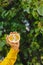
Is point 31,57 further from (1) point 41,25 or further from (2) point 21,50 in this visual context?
(1) point 41,25

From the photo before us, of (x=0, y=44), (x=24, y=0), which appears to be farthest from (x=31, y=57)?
(x=24, y=0)

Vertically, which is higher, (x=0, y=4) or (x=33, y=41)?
(x=0, y=4)

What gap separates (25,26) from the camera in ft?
9.14

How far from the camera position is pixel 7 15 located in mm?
2756

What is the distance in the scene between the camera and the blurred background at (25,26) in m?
2.65

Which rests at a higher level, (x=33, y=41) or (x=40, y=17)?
(x=40, y=17)

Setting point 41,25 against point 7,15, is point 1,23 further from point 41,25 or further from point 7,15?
point 41,25

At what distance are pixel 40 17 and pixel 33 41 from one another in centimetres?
20

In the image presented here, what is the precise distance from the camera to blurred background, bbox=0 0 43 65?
8.71ft

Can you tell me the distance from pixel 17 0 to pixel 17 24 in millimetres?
212

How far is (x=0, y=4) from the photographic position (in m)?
2.81

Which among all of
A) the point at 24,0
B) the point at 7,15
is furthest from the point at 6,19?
the point at 24,0

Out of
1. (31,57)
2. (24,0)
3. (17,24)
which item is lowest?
(31,57)

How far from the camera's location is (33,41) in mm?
2678
